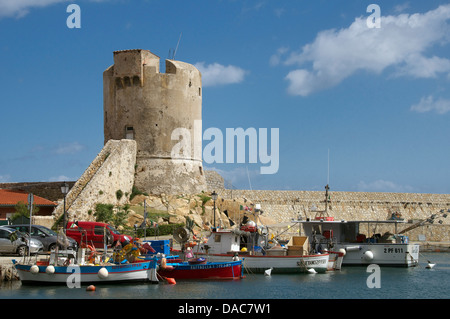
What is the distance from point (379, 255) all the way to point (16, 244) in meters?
15.9

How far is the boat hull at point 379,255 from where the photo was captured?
29.6 m

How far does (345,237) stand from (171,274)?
11.9 m

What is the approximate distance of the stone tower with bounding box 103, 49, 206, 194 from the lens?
3794cm

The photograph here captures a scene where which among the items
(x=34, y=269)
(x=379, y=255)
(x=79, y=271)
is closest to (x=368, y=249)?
(x=379, y=255)

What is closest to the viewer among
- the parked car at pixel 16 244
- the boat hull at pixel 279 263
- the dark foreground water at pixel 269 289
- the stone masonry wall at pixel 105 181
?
the dark foreground water at pixel 269 289

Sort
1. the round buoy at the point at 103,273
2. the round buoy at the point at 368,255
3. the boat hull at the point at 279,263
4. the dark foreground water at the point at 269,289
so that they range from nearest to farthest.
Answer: the dark foreground water at the point at 269,289
the round buoy at the point at 103,273
the boat hull at the point at 279,263
the round buoy at the point at 368,255

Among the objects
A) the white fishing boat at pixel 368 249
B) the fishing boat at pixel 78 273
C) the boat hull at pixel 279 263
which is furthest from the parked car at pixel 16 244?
the white fishing boat at pixel 368 249

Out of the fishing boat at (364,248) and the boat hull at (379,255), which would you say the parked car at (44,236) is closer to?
the fishing boat at (364,248)

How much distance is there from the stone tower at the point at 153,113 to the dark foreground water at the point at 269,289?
14.8 metres

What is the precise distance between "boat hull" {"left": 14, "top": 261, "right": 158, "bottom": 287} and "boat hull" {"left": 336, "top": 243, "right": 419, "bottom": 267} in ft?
39.7

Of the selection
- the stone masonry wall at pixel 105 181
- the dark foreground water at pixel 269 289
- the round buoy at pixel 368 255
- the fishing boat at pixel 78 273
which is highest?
the stone masonry wall at pixel 105 181

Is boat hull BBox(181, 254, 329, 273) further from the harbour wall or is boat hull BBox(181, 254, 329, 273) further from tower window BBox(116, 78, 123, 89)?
the harbour wall

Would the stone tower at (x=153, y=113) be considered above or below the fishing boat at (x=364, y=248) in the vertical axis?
above
